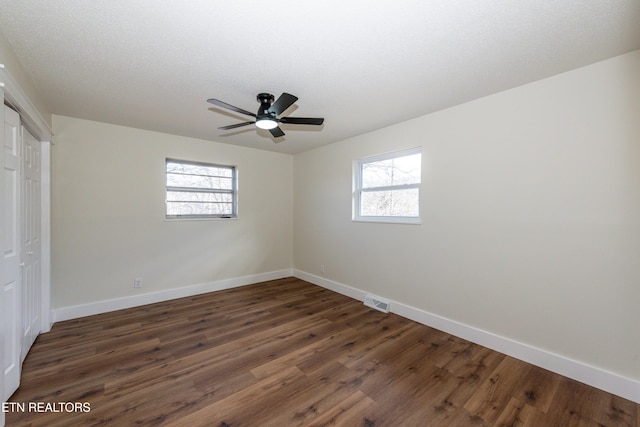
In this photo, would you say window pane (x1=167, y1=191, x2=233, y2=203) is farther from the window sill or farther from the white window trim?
the window sill

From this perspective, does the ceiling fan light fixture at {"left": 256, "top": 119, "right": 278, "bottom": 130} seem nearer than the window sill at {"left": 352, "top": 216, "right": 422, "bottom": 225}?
Yes

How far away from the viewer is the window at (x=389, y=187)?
3377 millimetres

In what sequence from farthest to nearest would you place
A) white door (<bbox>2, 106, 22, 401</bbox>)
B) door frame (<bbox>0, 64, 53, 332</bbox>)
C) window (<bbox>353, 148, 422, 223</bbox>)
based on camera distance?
window (<bbox>353, 148, 422, 223</bbox>) → door frame (<bbox>0, 64, 53, 332</bbox>) → white door (<bbox>2, 106, 22, 401</bbox>)

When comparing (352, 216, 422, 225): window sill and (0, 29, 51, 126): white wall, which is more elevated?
(0, 29, 51, 126): white wall

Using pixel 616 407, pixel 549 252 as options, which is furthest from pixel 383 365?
pixel 549 252

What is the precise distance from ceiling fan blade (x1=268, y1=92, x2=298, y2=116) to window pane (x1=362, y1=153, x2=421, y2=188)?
5.99 ft

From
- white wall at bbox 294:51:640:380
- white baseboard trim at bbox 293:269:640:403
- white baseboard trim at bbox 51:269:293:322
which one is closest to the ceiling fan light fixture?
white wall at bbox 294:51:640:380

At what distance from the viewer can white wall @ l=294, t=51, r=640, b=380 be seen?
1.97m

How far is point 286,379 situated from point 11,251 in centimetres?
226

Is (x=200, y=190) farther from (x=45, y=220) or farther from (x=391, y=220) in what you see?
(x=391, y=220)

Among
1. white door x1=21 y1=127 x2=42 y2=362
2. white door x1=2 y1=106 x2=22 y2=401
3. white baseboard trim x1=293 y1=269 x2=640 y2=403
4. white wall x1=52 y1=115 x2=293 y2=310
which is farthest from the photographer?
white wall x1=52 y1=115 x2=293 y2=310

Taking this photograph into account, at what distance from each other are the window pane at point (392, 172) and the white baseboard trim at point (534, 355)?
5.34 feet

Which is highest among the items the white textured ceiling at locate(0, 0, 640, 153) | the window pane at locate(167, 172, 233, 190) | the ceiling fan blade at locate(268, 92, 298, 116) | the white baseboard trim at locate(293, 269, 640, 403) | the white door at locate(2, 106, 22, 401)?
the white textured ceiling at locate(0, 0, 640, 153)

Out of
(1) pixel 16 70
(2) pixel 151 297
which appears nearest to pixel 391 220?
(2) pixel 151 297
